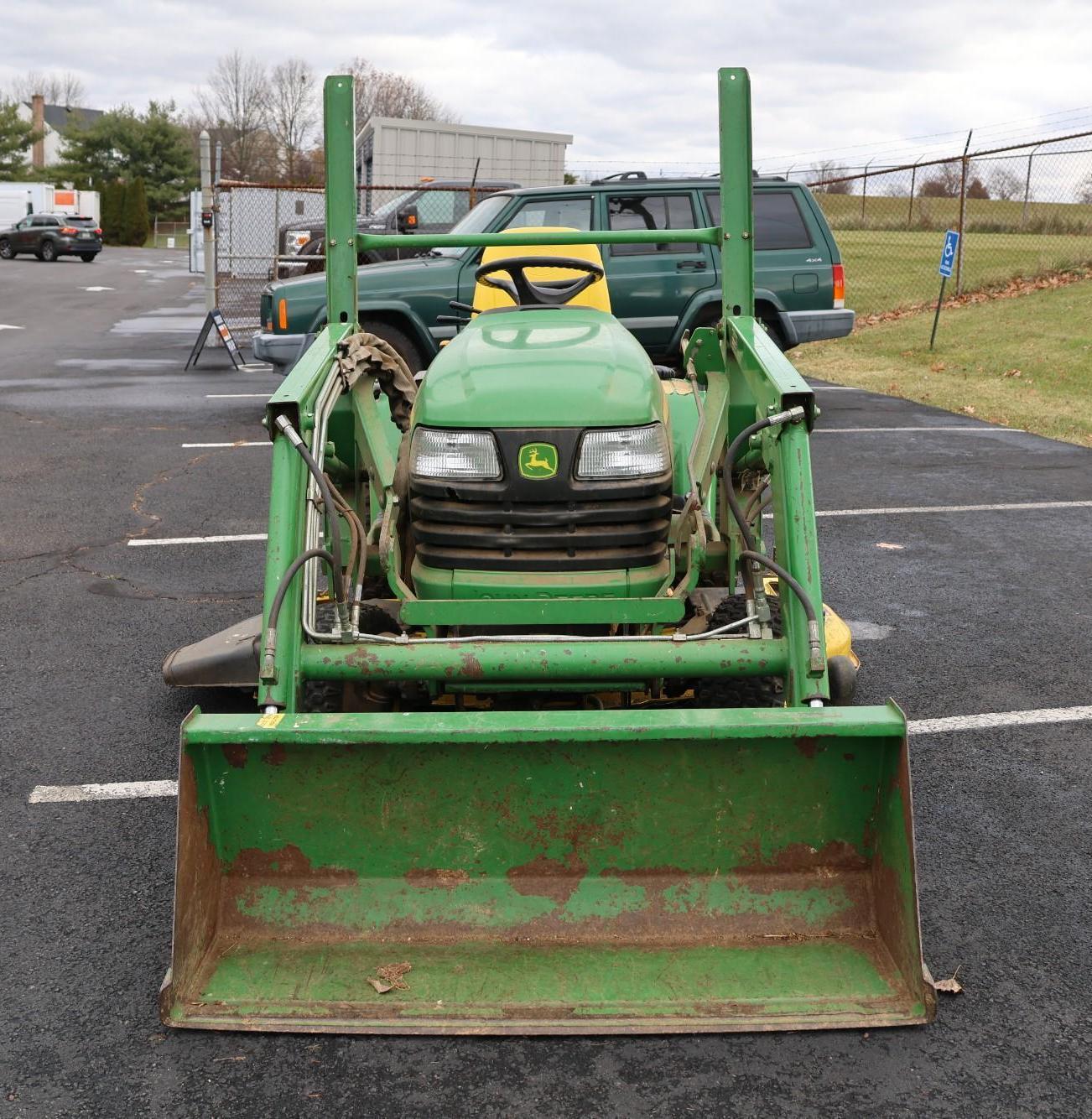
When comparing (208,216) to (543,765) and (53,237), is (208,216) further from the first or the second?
(53,237)

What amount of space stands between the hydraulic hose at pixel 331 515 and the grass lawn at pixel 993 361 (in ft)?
29.1

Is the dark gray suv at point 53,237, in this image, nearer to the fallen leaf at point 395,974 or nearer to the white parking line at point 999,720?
the white parking line at point 999,720

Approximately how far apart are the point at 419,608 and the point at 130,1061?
143cm

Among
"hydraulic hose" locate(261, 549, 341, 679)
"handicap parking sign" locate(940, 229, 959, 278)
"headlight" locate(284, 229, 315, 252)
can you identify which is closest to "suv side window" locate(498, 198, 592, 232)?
"handicap parking sign" locate(940, 229, 959, 278)

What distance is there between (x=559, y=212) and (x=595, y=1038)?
8.93 m

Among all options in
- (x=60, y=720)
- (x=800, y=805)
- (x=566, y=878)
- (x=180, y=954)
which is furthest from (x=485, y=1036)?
(x=60, y=720)

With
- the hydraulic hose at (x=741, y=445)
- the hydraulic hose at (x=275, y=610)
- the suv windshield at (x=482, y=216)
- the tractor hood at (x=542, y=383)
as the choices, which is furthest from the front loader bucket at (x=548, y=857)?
→ the suv windshield at (x=482, y=216)

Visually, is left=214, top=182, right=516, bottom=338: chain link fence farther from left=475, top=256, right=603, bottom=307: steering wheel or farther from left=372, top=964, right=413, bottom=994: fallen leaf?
left=372, top=964, right=413, bottom=994: fallen leaf

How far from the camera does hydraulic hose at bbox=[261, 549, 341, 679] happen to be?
11.2 feet

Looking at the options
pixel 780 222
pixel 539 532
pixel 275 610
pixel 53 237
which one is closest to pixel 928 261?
pixel 780 222

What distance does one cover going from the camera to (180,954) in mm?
2947

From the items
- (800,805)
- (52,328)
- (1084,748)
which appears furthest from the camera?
(52,328)

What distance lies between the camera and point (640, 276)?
11.4m

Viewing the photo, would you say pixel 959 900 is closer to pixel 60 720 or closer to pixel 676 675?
pixel 676 675
